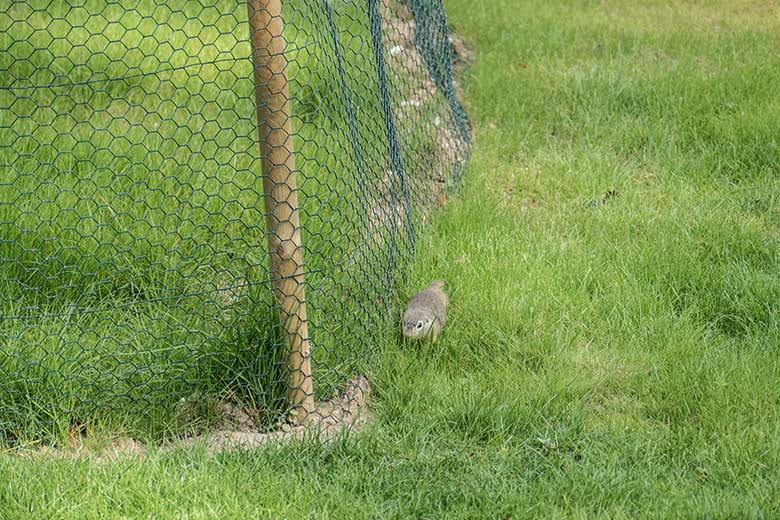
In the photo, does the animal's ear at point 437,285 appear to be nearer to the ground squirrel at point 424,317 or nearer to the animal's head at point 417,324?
the ground squirrel at point 424,317

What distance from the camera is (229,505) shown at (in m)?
3.21

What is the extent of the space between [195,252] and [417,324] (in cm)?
111

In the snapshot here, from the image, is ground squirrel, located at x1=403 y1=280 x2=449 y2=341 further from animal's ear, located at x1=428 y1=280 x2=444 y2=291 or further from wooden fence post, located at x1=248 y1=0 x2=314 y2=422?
wooden fence post, located at x1=248 y1=0 x2=314 y2=422

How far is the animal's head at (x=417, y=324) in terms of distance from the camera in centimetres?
409

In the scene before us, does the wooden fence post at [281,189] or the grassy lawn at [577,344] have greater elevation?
the wooden fence post at [281,189]

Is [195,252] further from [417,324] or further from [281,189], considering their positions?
[417,324]

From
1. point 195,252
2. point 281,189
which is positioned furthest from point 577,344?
point 195,252

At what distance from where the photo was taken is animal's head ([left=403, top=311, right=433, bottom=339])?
161 inches

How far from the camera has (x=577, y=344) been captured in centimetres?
425

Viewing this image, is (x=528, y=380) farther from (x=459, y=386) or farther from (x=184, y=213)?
(x=184, y=213)

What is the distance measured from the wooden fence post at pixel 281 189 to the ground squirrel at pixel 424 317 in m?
0.52

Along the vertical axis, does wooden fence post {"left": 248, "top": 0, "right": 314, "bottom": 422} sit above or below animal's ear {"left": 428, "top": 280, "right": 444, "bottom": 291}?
above

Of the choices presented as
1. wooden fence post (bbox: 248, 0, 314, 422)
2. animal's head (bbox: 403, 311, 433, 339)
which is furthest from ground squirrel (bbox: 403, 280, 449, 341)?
wooden fence post (bbox: 248, 0, 314, 422)

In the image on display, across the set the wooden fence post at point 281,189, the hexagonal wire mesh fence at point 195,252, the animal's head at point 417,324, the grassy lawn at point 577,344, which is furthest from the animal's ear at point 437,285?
the wooden fence post at point 281,189
